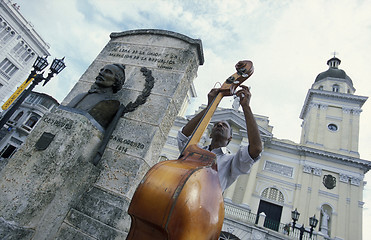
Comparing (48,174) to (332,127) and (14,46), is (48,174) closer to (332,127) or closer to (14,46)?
(332,127)

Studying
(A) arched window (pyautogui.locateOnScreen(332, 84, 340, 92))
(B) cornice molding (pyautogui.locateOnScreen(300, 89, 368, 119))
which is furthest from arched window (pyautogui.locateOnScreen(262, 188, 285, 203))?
(A) arched window (pyautogui.locateOnScreen(332, 84, 340, 92))

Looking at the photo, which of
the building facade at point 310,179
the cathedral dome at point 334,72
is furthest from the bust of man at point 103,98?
the cathedral dome at point 334,72

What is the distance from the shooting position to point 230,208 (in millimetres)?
16766

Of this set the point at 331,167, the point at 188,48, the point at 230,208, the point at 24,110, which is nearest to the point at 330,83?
the point at 331,167

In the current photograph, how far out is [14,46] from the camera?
89.2 ft

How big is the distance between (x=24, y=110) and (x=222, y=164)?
32.4m

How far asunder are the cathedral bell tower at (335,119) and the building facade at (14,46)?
36.5 meters

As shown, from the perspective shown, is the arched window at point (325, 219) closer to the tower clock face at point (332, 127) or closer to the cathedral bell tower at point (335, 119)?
the cathedral bell tower at point (335, 119)

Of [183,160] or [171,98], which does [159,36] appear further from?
[183,160]

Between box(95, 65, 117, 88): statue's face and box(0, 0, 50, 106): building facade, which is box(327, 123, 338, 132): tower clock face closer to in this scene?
box(95, 65, 117, 88): statue's face

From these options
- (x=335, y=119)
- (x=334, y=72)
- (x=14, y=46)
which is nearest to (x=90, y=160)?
(x=335, y=119)

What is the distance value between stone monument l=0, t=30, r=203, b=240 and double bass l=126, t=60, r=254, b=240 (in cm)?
135

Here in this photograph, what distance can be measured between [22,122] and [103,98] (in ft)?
97.1

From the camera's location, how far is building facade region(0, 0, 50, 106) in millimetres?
25578
